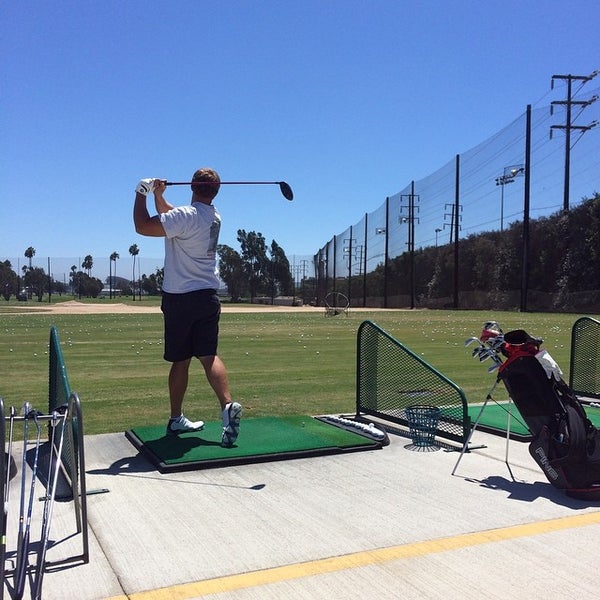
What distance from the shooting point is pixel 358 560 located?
334 centimetres

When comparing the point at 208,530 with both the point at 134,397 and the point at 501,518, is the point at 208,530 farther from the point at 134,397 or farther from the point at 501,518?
the point at 134,397

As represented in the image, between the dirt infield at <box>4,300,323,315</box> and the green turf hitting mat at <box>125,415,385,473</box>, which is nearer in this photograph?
the green turf hitting mat at <box>125,415,385,473</box>

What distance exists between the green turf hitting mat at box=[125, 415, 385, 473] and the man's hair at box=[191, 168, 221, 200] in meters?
1.98

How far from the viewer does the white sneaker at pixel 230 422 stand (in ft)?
16.7

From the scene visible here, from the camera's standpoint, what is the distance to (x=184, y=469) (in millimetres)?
4824

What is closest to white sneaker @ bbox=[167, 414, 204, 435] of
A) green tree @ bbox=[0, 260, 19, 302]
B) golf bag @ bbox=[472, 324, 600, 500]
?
golf bag @ bbox=[472, 324, 600, 500]

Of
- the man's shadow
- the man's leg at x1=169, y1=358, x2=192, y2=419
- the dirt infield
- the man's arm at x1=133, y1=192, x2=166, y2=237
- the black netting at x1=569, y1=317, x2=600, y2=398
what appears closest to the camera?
the man's shadow

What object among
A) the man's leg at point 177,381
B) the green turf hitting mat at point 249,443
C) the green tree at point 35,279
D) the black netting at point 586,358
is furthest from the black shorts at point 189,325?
the green tree at point 35,279

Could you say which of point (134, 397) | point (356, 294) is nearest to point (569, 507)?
point (134, 397)

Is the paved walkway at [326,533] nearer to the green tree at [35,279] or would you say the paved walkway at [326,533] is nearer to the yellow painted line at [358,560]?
the yellow painted line at [358,560]

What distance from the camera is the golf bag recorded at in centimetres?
432

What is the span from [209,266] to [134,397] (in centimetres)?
346

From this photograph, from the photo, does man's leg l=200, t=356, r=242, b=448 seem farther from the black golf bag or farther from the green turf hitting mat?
the black golf bag

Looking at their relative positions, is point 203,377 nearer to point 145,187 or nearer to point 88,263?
point 145,187
